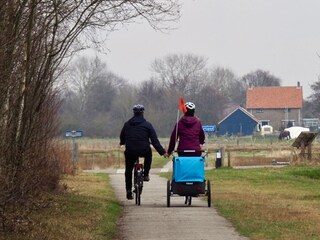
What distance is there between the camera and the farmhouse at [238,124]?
327 ft

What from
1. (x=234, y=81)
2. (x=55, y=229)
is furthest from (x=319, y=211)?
(x=234, y=81)

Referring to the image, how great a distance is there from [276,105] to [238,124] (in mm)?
19570

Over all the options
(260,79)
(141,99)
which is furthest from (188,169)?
(260,79)

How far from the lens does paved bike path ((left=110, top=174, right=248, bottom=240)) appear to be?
13789mm

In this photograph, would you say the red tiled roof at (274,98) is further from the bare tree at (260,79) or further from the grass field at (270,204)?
the grass field at (270,204)

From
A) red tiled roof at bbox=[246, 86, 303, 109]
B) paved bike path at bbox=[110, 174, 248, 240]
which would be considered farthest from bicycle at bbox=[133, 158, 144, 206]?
red tiled roof at bbox=[246, 86, 303, 109]

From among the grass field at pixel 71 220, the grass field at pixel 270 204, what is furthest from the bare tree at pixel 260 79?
the grass field at pixel 71 220

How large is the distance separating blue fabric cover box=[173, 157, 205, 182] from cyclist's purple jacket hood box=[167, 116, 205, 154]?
1.10ft

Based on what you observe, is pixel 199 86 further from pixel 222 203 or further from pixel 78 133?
pixel 222 203

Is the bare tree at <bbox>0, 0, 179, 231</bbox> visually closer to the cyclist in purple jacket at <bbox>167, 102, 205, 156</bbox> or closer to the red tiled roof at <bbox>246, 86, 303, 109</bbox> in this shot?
the cyclist in purple jacket at <bbox>167, 102, 205, 156</bbox>

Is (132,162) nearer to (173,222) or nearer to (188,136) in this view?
(188,136)

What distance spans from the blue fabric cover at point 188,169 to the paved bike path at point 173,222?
22.6 inches

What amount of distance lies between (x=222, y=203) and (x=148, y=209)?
198 cm

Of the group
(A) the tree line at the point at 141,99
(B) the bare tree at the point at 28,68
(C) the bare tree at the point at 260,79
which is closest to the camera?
(B) the bare tree at the point at 28,68
